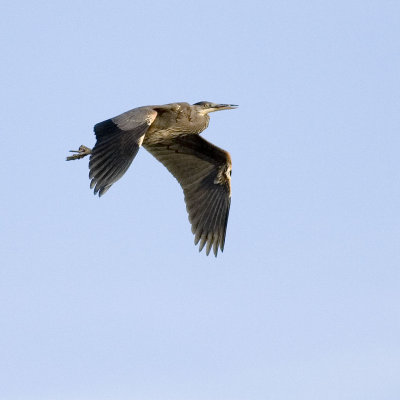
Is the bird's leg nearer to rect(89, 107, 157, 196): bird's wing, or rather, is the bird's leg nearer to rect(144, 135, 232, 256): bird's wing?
rect(144, 135, 232, 256): bird's wing

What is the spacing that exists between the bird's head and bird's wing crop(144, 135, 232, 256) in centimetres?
61

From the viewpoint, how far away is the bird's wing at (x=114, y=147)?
13.5 metres

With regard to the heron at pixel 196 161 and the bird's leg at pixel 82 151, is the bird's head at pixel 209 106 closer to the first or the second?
the heron at pixel 196 161

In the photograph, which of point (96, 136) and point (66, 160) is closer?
point (96, 136)

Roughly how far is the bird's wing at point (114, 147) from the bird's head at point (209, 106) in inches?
67.9

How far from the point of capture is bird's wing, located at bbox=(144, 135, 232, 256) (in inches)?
661

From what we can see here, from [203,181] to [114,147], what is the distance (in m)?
3.33

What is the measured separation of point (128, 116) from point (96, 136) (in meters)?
0.68

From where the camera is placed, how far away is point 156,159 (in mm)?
16984

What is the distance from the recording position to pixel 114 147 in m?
13.8

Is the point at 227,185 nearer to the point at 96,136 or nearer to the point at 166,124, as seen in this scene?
the point at 166,124

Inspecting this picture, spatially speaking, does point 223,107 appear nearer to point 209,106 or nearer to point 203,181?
point 209,106

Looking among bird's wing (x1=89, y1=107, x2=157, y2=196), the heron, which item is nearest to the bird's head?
the heron

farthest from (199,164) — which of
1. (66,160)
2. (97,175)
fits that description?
(97,175)
